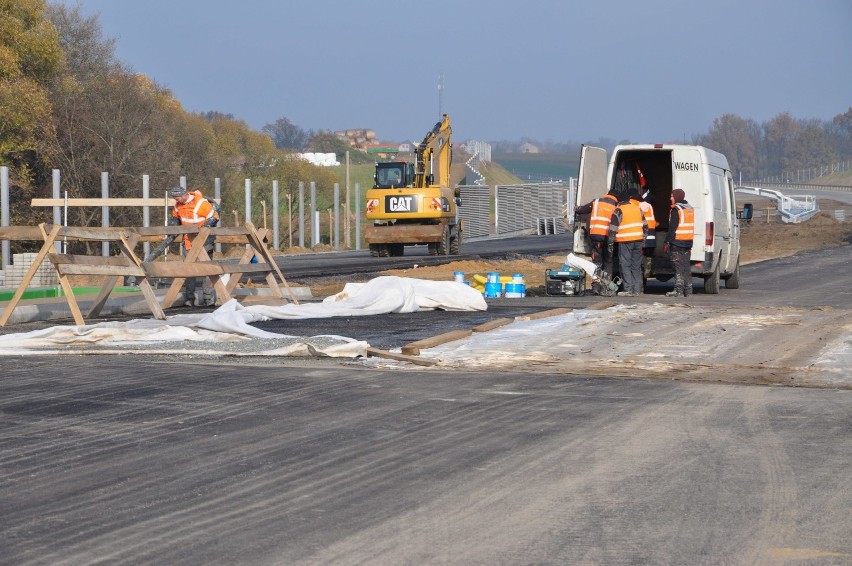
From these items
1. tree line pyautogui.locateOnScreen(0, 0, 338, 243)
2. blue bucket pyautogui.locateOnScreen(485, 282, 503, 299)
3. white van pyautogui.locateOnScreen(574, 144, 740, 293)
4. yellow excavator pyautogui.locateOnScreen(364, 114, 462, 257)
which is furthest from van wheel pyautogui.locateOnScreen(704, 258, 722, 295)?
tree line pyautogui.locateOnScreen(0, 0, 338, 243)

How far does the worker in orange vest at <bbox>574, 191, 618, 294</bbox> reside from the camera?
20125 mm

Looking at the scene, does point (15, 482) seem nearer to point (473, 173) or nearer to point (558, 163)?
point (473, 173)

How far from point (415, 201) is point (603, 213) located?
18293 millimetres

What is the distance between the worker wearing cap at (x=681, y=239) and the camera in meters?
19.9

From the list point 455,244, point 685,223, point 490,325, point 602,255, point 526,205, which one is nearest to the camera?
point 490,325

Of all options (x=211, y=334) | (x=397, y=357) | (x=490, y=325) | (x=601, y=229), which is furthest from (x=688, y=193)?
(x=397, y=357)

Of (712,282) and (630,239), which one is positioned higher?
(630,239)

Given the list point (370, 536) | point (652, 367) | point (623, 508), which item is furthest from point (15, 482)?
point (652, 367)

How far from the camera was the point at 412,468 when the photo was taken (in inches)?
264

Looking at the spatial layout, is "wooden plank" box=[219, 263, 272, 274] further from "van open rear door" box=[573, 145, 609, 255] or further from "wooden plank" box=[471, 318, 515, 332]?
"van open rear door" box=[573, 145, 609, 255]

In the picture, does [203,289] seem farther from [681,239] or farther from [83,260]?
[681,239]

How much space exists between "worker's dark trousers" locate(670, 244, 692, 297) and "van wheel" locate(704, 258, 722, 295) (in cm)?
98

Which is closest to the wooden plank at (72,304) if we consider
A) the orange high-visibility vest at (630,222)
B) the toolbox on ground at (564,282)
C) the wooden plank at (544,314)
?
the wooden plank at (544,314)

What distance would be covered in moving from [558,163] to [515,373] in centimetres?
18303
